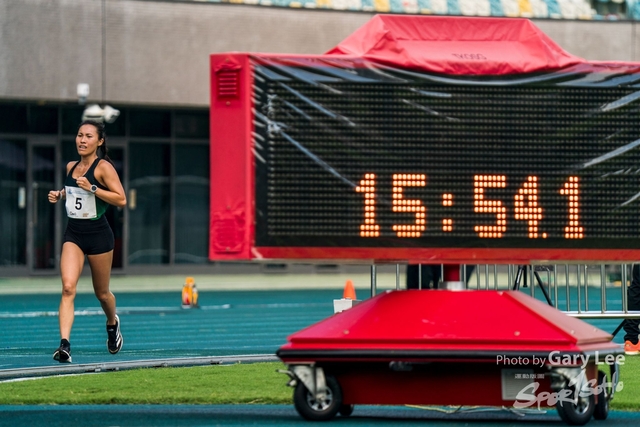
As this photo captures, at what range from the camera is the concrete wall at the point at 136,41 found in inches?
1280

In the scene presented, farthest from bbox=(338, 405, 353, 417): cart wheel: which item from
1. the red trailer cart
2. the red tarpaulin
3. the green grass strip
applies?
the red tarpaulin

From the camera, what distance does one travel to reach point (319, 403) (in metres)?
8.34

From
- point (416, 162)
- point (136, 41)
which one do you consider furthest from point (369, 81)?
point (136, 41)

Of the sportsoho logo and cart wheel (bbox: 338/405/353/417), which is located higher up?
the sportsoho logo

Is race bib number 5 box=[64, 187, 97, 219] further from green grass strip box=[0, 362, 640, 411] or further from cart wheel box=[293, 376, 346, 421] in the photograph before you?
cart wheel box=[293, 376, 346, 421]

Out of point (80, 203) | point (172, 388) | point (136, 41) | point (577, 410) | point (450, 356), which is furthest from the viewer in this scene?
point (136, 41)

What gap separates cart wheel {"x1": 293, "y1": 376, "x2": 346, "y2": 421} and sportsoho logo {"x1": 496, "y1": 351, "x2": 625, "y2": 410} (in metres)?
1.03

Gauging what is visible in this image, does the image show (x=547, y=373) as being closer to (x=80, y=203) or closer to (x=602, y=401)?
(x=602, y=401)

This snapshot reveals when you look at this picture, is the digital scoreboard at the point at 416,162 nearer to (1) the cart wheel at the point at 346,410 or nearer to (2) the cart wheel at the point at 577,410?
(2) the cart wheel at the point at 577,410

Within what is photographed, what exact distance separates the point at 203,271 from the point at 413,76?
2851 cm

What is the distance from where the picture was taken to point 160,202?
3591 centimetres

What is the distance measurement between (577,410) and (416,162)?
1742 mm

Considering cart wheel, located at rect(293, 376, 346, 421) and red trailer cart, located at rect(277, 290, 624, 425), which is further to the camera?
cart wheel, located at rect(293, 376, 346, 421)

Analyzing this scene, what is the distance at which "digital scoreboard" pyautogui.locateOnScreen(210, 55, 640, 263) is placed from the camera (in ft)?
26.5
